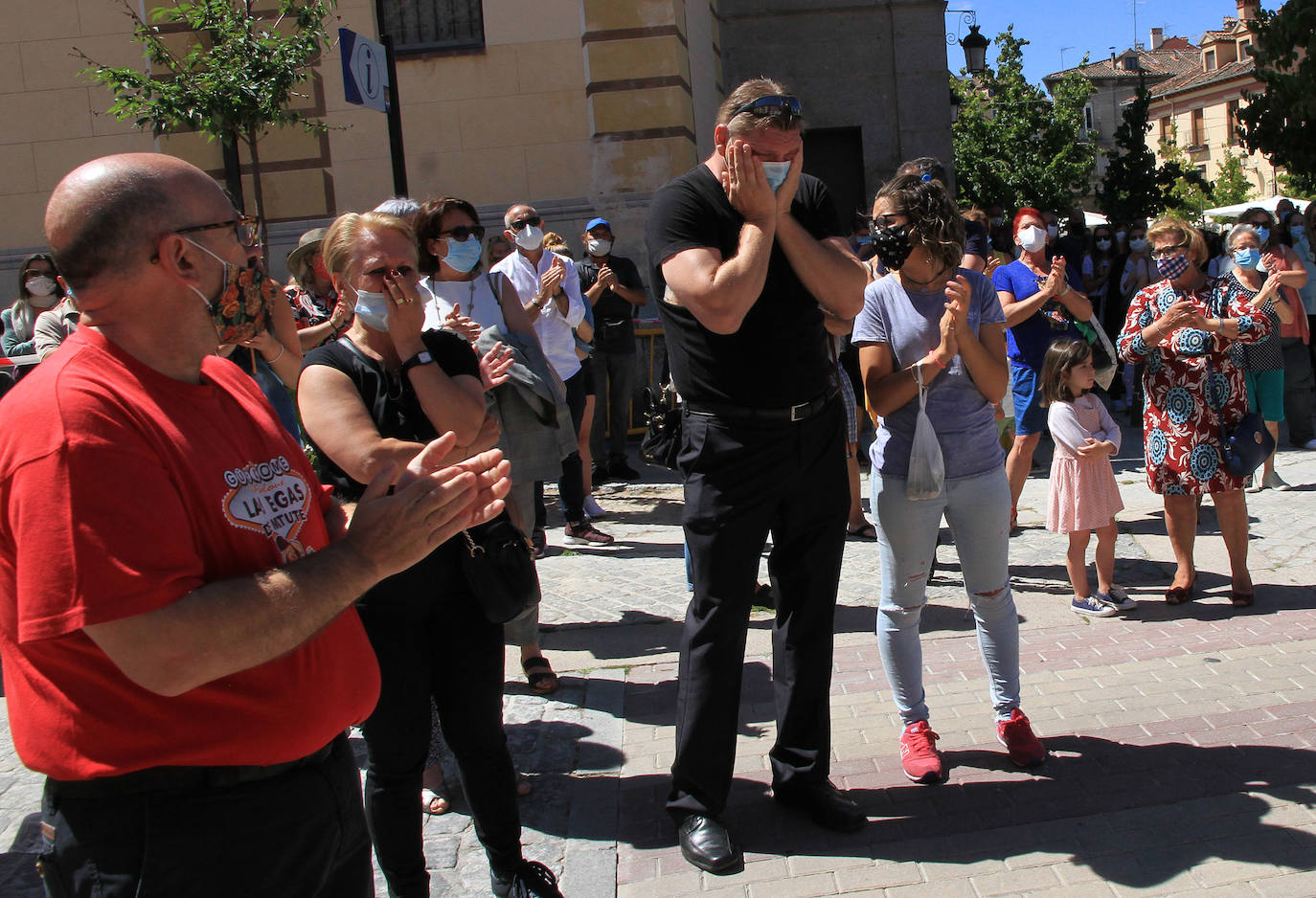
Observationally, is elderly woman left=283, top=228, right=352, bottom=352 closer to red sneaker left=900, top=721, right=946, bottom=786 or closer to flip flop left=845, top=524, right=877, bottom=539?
red sneaker left=900, top=721, right=946, bottom=786

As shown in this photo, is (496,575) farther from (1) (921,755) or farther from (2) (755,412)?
(1) (921,755)

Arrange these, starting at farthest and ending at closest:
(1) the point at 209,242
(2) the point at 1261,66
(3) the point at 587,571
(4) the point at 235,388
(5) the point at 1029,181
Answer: (5) the point at 1029,181, (2) the point at 1261,66, (3) the point at 587,571, (4) the point at 235,388, (1) the point at 209,242

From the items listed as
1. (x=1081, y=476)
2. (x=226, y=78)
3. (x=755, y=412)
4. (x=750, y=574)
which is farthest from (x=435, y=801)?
(x=226, y=78)

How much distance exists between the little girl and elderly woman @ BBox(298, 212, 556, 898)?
353 cm

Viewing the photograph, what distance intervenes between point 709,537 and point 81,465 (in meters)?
2.06

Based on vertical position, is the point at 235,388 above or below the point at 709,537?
above

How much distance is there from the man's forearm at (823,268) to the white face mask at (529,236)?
4.11 metres

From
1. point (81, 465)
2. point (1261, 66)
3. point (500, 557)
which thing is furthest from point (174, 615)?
point (1261, 66)

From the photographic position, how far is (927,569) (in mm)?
3963

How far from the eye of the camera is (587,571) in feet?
22.2

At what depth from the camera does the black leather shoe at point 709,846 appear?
3365 mm

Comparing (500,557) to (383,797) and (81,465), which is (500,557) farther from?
(81,465)

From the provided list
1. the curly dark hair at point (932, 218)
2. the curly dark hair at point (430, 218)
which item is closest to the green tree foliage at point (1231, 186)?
the curly dark hair at point (932, 218)

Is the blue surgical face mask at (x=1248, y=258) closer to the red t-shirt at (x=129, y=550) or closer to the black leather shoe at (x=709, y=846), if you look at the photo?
the black leather shoe at (x=709, y=846)
